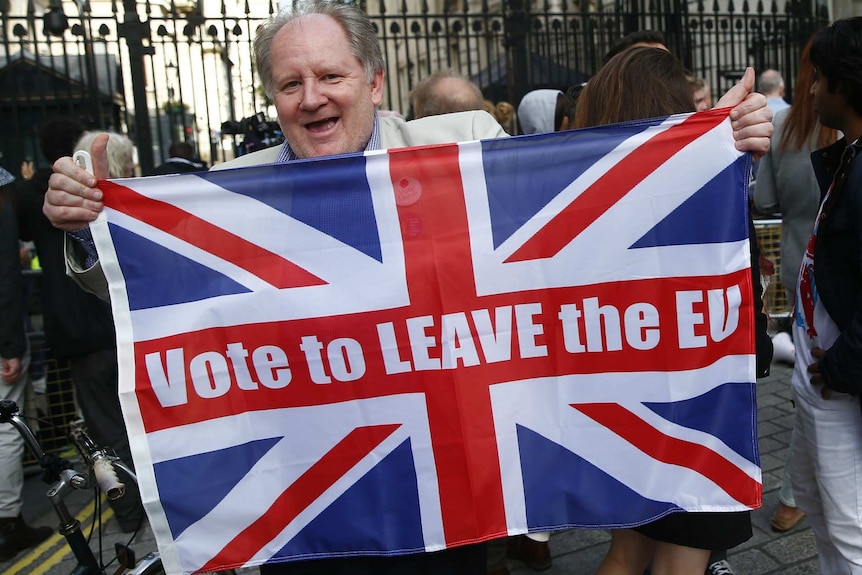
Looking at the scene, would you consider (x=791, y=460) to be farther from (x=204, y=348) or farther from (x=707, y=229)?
(x=204, y=348)

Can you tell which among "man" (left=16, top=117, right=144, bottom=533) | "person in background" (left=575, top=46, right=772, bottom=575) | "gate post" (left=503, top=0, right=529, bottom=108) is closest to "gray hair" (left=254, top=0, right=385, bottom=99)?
"person in background" (left=575, top=46, right=772, bottom=575)

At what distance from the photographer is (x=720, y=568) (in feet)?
10.7

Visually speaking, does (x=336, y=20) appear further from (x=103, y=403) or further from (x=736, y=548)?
(x=103, y=403)

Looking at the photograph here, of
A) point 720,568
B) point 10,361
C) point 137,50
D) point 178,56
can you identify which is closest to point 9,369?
point 10,361

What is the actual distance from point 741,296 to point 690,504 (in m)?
0.56

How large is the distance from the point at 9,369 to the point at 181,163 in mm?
1760

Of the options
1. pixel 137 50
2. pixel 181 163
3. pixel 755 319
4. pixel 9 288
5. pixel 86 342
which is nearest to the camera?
pixel 755 319

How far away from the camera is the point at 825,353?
8.43 ft

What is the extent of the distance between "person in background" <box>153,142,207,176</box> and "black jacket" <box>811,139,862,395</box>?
2.77 meters

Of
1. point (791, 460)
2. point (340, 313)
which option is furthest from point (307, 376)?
point (791, 460)

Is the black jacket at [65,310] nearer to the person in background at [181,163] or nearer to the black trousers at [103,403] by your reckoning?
the black trousers at [103,403]

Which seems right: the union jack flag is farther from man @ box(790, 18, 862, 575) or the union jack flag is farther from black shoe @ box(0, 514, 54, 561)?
black shoe @ box(0, 514, 54, 561)

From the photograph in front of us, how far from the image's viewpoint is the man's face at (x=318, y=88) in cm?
204

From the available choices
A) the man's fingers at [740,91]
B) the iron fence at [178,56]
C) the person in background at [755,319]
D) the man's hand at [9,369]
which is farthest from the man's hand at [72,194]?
the iron fence at [178,56]
